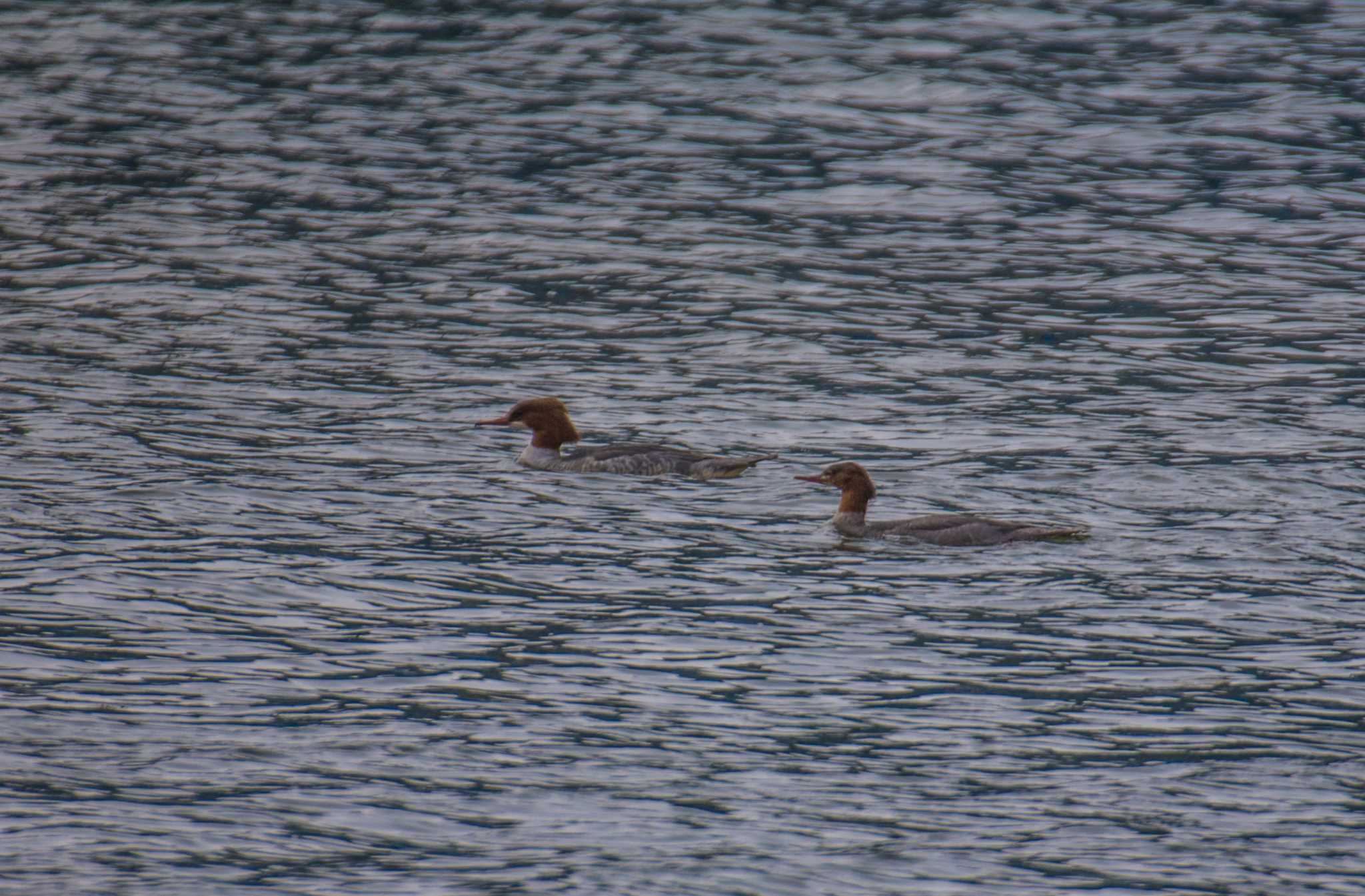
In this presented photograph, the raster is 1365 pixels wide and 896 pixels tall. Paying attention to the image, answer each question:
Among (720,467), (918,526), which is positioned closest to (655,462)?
(720,467)

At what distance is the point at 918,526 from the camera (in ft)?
53.6

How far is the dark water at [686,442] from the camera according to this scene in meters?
11.1

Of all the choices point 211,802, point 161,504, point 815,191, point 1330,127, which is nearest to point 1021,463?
point 161,504

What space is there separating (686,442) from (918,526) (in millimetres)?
3540

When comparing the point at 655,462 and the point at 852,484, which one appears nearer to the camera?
the point at 852,484

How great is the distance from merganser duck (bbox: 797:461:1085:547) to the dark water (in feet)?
0.69

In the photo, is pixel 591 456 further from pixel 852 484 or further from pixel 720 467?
pixel 852 484

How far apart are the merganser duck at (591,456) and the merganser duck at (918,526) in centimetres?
98

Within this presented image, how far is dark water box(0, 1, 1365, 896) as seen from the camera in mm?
11094

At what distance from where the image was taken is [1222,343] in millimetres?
22203

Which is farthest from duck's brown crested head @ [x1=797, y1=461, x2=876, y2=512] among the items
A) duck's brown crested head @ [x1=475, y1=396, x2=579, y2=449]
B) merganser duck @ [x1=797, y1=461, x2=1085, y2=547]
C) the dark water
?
duck's brown crested head @ [x1=475, y1=396, x2=579, y2=449]

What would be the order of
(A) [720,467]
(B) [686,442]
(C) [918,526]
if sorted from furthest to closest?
(B) [686,442] → (A) [720,467] → (C) [918,526]

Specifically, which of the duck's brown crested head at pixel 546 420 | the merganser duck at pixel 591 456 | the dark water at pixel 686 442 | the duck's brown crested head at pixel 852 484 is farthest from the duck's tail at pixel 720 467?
the duck's brown crested head at pixel 546 420

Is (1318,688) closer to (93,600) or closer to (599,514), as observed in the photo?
(599,514)
